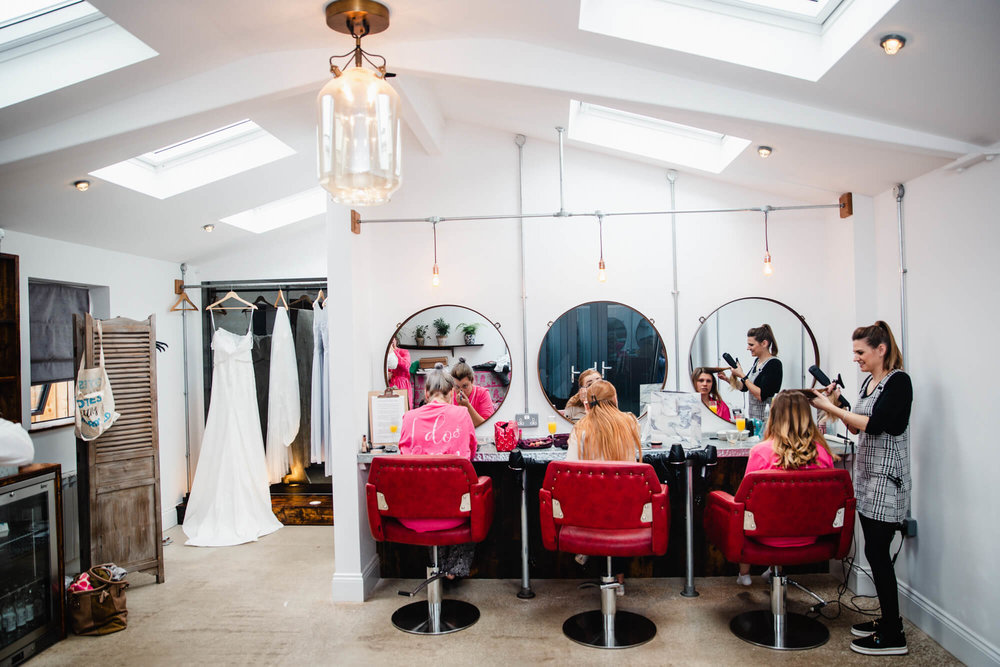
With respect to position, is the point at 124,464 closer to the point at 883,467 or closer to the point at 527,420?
the point at 527,420

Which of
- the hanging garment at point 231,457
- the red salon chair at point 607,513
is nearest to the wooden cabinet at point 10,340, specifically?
the hanging garment at point 231,457

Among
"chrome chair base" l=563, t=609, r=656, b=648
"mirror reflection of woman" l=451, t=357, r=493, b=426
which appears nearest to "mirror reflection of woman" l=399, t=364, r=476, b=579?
"mirror reflection of woman" l=451, t=357, r=493, b=426

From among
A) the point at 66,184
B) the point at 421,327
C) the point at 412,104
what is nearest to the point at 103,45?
the point at 66,184

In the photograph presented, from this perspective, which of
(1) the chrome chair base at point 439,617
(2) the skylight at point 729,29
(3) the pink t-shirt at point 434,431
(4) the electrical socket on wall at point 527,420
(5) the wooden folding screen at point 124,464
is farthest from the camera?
(4) the electrical socket on wall at point 527,420

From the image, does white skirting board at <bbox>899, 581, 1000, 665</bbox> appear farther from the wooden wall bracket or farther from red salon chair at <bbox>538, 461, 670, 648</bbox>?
the wooden wall bracket

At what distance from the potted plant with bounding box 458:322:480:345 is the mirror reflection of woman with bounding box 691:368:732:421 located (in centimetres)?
149

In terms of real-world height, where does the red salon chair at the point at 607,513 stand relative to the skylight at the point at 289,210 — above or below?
below

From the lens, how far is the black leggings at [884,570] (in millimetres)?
3033

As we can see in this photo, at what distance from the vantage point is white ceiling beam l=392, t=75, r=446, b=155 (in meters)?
3.44

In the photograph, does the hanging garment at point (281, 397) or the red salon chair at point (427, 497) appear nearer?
the red salon chair at point (427, 497)

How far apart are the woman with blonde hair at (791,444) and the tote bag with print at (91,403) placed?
3702 millimetres

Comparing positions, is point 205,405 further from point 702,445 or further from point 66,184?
point 702,445

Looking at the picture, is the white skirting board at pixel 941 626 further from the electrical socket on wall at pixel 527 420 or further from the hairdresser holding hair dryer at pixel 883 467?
the electrical socket on wall at pixel 527 420

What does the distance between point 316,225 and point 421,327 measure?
1.96 m
